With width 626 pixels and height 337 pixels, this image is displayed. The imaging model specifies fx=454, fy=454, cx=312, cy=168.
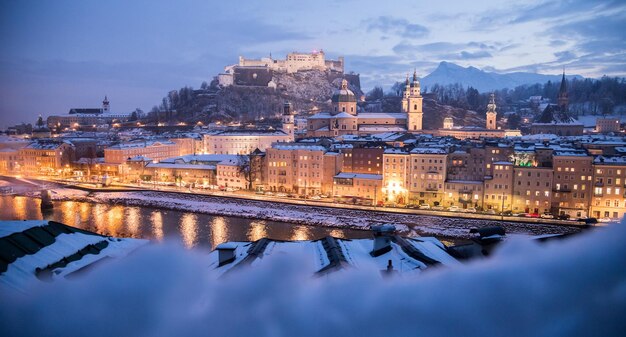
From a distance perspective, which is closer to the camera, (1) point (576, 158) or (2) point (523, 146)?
(1) point (576, 158)

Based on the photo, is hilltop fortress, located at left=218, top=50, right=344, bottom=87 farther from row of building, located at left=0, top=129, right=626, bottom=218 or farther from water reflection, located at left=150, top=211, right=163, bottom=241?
water reflection, located at left=150, top=211, right=163, bottom=241

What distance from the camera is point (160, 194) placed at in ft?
50.5

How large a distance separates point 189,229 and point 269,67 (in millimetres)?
34044

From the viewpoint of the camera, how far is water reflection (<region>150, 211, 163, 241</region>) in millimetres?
10133

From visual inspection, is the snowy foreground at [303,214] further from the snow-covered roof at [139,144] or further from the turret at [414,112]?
the turret at [414,112]

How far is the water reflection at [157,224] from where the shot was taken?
33.2 ft

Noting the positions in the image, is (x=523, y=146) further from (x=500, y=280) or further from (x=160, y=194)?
(x=500, y=280)

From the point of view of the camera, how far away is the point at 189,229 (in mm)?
10844

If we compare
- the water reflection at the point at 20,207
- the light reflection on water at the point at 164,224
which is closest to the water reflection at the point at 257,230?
the light reflection on water at the point at 164,224

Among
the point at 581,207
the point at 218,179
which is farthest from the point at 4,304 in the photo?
the point at 218,179

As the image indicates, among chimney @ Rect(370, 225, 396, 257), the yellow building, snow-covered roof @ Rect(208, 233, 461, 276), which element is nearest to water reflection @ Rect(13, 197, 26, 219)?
snow-covered roof @ Rect(208, 233, 461, 276)

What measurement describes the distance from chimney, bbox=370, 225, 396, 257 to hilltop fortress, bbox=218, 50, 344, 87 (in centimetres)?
3779

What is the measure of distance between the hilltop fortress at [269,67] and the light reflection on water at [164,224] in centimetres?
2851

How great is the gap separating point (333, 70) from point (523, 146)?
3387 centimetres
